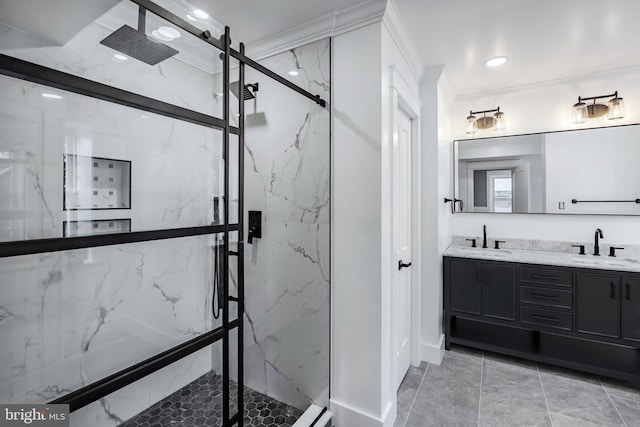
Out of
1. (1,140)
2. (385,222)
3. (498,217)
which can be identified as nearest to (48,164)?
(1,140)

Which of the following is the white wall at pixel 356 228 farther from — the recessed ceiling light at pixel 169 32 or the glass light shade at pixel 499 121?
the glass light shade at pixel 499 121

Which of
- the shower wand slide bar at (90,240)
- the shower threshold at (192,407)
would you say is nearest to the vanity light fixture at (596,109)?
the shower wand slide bar at (90,240)

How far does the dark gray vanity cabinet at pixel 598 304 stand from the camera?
218 cm

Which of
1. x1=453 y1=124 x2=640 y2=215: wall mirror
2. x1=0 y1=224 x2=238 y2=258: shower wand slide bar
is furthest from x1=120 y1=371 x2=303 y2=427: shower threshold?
x1=453 y1=124 x2=640 y2=215: wall mirror

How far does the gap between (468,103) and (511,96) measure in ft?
1.27

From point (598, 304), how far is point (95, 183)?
3203mm

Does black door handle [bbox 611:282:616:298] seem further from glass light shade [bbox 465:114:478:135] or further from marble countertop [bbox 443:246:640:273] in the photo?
glass light shade [bbox 465:114:478:135]

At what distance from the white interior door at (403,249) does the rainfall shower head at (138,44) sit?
158cm

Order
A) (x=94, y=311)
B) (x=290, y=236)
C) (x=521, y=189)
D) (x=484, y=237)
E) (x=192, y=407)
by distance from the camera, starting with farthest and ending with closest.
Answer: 1. (x=484, y=237)
2. (x=521, y=189)
3. (x=290, y=236)
4. (x=192, y=407)
5. (x=94, y=311)

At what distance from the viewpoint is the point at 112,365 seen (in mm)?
1148

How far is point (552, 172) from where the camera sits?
2.86m

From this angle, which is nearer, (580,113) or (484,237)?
(580,113)

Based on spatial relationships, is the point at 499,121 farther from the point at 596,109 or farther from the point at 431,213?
the point at 431,213

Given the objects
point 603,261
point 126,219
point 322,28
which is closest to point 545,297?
point 603,261
